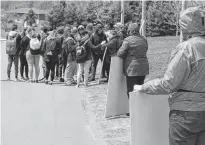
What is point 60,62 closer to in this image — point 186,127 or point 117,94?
point 117,94

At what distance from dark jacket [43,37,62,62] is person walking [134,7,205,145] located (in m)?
9.75

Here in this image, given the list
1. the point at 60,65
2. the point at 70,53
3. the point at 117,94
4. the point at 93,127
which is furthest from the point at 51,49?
the point at 93,127

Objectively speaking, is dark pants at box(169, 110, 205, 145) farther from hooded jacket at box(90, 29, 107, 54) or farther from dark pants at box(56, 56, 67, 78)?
dark pants at box(56, 56, 67, 78)

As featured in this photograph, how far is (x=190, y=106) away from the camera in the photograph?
12.9 feet

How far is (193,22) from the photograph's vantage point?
4.04 metres

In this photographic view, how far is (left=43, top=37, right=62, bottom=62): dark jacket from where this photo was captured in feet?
44.4

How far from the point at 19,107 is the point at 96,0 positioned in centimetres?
4104

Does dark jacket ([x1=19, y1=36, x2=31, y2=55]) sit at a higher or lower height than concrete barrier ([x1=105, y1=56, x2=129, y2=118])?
higher

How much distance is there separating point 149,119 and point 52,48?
8940 mm

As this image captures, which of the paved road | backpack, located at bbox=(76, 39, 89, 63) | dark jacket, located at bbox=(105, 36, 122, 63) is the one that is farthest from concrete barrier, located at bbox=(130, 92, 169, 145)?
backpack, located at bbox=(76, 39, 89, 63)

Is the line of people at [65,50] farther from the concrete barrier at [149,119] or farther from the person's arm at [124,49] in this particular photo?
the concrete barrier at [149,119]

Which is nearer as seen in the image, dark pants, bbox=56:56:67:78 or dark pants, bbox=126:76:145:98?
dark pants, bbox=126:76:145:98

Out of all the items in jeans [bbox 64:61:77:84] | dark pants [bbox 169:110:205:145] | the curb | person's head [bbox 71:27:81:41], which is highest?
person's head [bbox 71:27:81:41]

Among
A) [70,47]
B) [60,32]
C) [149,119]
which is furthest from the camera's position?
[60,32]
